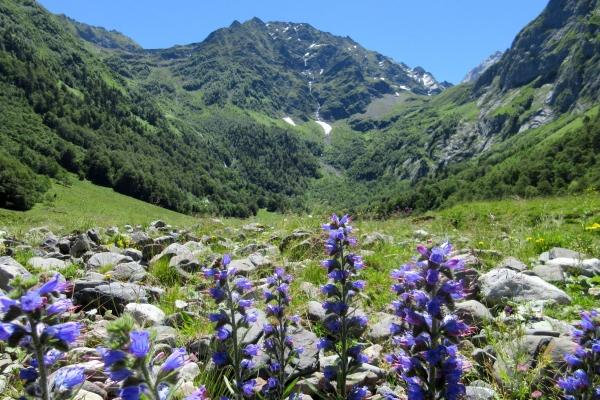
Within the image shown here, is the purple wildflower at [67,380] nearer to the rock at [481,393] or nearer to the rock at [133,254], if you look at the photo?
the rock at [481,393]

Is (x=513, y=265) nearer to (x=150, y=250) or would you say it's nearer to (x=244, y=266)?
(x=244, y=266)

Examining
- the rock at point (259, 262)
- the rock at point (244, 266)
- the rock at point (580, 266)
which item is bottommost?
the rock at point (244, 266)

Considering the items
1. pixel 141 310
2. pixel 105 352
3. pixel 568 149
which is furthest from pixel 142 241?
pixel 568 149

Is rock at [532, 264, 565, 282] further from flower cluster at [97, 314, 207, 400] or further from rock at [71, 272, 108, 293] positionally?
rock at [71, 272, 108, 293]

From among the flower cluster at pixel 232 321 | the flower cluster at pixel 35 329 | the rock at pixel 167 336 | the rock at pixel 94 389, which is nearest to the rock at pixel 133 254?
the rock at pixel 167 336

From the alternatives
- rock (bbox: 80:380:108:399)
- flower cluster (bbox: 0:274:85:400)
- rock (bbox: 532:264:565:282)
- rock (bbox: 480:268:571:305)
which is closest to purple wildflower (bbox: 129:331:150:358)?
flower cluster (bbox: 0:274:85:400)

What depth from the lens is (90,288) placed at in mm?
5496

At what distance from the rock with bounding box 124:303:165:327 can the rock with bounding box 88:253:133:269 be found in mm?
3022

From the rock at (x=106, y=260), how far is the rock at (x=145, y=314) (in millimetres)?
3022

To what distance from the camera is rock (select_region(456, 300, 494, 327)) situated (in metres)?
4.71

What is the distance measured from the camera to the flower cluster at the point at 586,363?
2.49 metres

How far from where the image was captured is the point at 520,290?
5.35 meters

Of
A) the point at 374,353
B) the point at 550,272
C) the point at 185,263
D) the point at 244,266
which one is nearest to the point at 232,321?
the point at 374,353

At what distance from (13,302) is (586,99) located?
20698 centimetres
